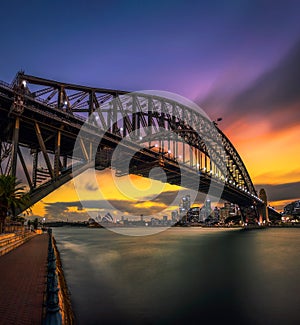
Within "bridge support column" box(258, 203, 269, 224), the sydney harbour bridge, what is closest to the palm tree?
the sydney harbour bridge

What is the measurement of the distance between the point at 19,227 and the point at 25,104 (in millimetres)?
15874

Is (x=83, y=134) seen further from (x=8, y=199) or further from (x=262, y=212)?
(x=262, y=212)

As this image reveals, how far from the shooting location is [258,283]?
1944cm

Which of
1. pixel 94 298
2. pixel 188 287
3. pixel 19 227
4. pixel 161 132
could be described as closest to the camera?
pixel 94 298

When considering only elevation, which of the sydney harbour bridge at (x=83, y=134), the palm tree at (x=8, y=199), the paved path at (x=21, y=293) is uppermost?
the sydney harbour bridge at (x=83, y=134)

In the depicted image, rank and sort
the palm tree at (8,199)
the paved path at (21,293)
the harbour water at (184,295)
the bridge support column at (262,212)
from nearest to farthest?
the paved path at (21,293) < the harbour water at (184,295) < the palm tree at (8,199) < the bridge support column at (262,212)

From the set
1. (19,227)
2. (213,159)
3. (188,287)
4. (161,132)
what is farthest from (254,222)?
(188,287)

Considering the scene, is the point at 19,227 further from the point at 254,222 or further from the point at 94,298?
the point at 254,222

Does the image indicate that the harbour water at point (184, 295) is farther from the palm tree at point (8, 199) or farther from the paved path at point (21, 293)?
the palm tree at point (8, 199)

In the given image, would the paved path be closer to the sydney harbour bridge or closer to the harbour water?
the harbour water

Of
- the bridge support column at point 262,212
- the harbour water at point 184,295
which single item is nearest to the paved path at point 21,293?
the harbour water at point 184,295

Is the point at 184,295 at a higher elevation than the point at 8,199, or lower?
lower

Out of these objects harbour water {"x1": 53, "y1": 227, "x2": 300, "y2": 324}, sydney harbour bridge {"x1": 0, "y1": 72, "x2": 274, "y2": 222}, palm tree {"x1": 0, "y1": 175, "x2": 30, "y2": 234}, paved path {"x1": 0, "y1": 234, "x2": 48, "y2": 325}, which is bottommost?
harbour water {"x1": 53, "y1": 227, "x2": 300, "y2": 324}

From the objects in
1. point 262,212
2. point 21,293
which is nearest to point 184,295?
point 21,293
